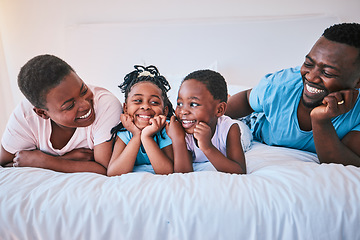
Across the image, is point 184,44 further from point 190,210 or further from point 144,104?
point 190,210

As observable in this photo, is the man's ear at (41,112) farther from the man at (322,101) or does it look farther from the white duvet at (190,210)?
the man at (322,101)

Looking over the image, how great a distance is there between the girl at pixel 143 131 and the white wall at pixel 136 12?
1.17 metres

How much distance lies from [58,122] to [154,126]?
0.38 meters

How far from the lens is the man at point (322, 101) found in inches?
39.8

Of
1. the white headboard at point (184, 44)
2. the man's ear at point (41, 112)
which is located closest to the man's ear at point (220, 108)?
the man's ear at point (41, 112)

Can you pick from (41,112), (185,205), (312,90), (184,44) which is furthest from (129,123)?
(184,44)

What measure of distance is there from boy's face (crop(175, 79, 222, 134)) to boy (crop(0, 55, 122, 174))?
0.30 meters

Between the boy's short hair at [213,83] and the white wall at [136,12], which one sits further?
the white wall at [136,12]

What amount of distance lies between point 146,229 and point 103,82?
5.89 ft

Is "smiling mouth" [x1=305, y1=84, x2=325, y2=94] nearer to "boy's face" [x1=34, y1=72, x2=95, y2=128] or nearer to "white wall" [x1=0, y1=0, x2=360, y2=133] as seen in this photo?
"boy's face" [x1=34, y1=72, x2=95, y2=128]

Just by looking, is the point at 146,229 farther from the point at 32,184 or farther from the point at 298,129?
the point at 298,129

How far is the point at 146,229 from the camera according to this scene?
2.48 ft

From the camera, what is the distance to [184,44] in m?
2.34

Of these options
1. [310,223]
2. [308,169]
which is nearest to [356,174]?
[308,169]
